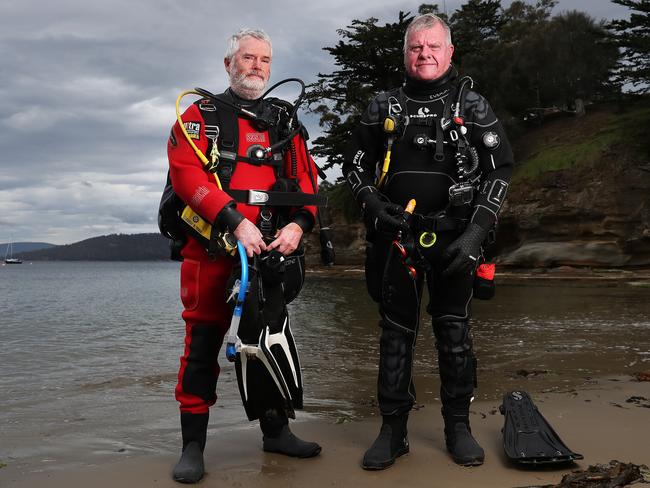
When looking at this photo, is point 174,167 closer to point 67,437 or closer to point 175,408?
point 67,437

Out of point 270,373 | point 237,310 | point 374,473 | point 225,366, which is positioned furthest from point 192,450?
point 225,366

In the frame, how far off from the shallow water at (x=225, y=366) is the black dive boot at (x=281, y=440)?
628 millimetres

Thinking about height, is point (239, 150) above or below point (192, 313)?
above

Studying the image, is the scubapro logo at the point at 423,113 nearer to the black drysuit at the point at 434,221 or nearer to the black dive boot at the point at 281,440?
the black drysuit at the point at 434,221

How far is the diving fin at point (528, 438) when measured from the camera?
2891 mm

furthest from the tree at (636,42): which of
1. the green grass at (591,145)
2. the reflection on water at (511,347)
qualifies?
the reflection on water at (511,347)

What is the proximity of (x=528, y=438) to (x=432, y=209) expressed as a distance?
50.3 inches

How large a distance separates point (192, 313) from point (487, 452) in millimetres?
1713

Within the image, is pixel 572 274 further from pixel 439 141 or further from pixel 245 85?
pixel 245 85

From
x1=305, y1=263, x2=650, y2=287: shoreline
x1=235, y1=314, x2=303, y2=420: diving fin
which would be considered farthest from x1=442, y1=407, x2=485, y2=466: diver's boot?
x1=305, y1=263, x2=650, y2=287: shoreline

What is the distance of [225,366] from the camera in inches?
269

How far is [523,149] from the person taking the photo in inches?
1174

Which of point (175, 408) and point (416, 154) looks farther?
point (175, 408)

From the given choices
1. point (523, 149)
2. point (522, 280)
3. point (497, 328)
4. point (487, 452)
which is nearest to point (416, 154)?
point (487, 452)
